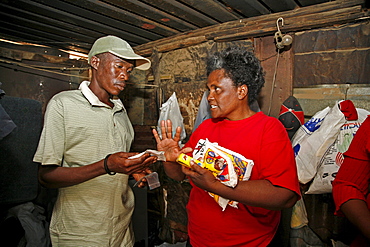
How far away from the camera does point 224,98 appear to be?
1.73 meters

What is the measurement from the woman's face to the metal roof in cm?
119

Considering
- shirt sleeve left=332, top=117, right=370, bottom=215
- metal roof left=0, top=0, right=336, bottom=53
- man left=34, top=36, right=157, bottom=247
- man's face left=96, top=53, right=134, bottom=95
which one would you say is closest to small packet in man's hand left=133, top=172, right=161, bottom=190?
man left=34, top=36, right=157, bottom=247

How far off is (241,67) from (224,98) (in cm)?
26

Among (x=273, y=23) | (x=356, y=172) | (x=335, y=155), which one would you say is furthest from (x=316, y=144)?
(x=273, y=23)

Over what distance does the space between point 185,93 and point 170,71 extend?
0.47 meters

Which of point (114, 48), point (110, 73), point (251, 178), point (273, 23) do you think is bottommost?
point (251, 178)

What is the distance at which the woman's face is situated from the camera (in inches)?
67.5

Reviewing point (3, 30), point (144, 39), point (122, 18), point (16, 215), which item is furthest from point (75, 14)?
point (16, 215)

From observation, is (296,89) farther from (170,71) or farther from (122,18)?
(122,18)

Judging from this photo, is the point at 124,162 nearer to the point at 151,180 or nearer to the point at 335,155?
the point at 151,180

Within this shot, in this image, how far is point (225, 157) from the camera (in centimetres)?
139

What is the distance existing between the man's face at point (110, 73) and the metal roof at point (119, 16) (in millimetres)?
886

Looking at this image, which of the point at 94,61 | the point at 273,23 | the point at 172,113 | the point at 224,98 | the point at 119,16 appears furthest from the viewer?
the point at 172,113

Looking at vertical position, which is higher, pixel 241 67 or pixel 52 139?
pixel 241 67
